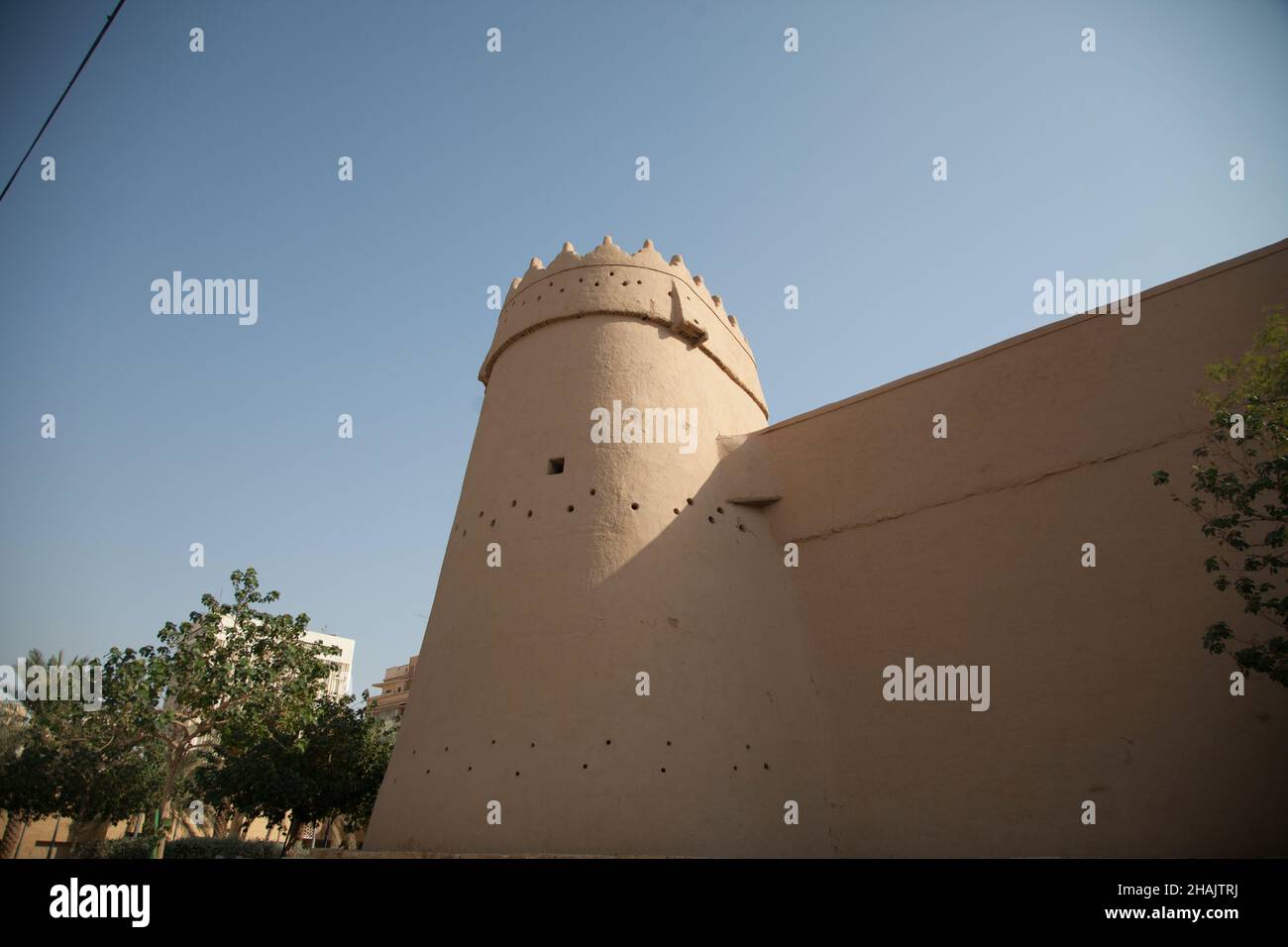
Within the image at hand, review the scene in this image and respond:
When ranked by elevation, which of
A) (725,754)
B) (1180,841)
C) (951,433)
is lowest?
(1180,841)

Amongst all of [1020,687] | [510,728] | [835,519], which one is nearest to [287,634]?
[510,728]

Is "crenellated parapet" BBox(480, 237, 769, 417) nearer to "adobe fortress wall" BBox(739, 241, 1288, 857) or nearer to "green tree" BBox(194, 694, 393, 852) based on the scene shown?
"adobe fortress wall" BBox(739, 241, 1288, 857)

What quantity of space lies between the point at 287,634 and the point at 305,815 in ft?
16.2

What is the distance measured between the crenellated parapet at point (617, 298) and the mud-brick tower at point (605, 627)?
44 mm

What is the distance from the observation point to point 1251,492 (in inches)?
313

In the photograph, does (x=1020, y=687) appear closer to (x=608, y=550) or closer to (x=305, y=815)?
(x=608, y=550)

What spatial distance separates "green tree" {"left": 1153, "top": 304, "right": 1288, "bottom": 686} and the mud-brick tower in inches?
223

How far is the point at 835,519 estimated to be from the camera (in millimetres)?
12648

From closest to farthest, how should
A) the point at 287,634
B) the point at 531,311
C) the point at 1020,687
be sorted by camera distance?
the point at 1020,687 < the point at 531,311 < the point at 287,634

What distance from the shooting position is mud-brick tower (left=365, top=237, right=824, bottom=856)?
967 cm

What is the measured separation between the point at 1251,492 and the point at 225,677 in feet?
52.9

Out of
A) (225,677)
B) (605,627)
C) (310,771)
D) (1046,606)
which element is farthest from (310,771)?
(1046,606)

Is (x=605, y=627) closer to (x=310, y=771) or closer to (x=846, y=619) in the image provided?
(x=846, y=619)

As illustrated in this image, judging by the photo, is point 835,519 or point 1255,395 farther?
point 835,519
